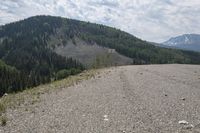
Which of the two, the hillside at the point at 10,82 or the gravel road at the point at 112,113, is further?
the hillside at the point at 10,82

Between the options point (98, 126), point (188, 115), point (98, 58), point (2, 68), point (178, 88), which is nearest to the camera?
point (98, 126)

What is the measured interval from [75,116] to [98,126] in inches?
169

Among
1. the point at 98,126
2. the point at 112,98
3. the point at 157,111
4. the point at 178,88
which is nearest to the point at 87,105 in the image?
the point at 112,98

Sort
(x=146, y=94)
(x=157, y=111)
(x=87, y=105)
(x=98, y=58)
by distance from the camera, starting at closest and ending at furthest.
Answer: (x=157, y=111), (x=87, y=105), (x=146, y=94), (x=98, y=58)

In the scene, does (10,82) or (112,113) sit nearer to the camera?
(112,113)

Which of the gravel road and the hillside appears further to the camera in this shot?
the hillside

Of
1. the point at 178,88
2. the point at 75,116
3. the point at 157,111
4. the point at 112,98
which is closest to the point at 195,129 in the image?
the point at 157,111

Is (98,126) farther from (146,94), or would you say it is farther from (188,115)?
(146,94)

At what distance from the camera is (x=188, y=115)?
90.6 feet

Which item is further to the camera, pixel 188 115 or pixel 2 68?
pixel 2 68

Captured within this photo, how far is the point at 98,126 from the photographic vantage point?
2414 centimetres

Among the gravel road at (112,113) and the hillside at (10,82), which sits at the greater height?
the gravel road at (112,113)

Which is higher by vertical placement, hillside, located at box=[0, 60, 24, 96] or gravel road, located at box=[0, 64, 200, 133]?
gravel road, located at box=[0, 64, 200, 133]

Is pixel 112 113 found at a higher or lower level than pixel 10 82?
higher
